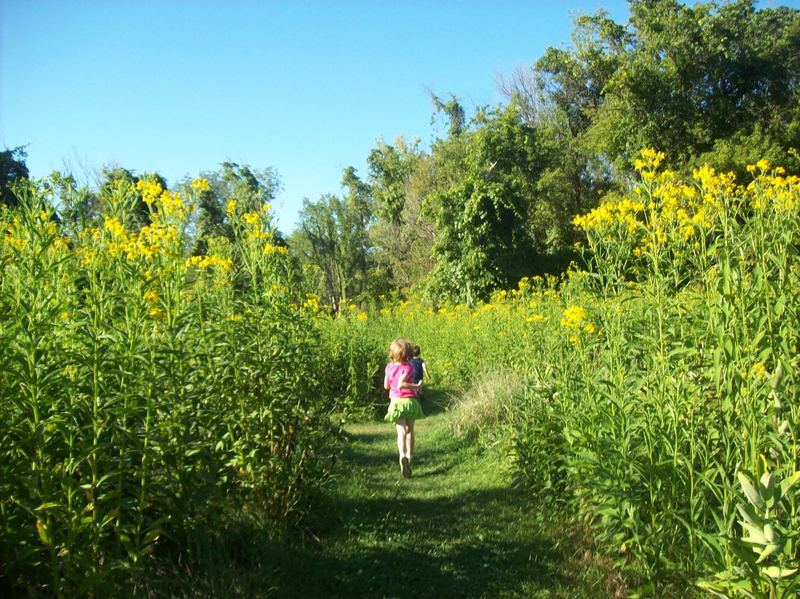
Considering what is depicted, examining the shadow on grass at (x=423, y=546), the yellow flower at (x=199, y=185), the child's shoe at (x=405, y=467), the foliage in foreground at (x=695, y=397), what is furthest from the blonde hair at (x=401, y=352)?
the yellow flower at (x=199, y=185)

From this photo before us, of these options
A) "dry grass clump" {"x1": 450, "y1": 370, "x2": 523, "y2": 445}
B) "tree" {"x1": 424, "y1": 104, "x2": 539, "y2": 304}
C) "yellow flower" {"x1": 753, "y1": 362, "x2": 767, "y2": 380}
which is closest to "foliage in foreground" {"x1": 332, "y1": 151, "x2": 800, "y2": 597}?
"yellow flower" {"x1": 753, "y1": 362, "x2": 767, "y2": 380}

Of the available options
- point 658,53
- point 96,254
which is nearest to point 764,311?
point 96,254

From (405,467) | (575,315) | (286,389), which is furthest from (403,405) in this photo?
(575,315)

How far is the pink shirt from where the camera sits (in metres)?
6.48

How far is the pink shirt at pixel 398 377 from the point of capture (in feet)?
21.2

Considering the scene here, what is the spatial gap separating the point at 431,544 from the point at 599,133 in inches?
772

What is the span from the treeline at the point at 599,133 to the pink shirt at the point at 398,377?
6.29 metres

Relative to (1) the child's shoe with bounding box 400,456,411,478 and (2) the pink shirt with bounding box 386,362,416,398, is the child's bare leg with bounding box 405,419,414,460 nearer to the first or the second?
(1) the child's shoe with bounding box 400,456,411,478

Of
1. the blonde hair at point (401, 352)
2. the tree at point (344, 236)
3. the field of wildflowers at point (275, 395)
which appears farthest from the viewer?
the tree at point (344, 236)

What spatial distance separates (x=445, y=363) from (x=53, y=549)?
9063mm

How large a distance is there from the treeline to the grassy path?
24.9 feet

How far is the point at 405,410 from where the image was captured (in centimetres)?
630

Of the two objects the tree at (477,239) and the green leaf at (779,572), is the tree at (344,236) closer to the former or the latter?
the tree at (477,239)

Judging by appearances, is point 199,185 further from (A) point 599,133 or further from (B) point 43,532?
(A) point 599,133
